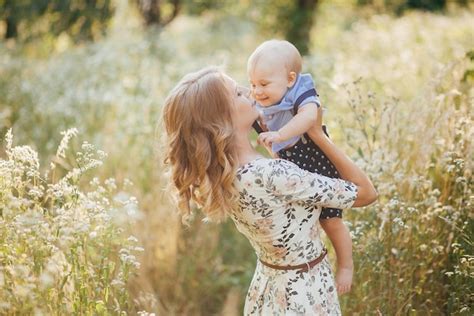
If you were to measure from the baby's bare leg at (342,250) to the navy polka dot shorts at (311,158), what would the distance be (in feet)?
0.12

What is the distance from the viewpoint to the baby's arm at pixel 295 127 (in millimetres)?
2275

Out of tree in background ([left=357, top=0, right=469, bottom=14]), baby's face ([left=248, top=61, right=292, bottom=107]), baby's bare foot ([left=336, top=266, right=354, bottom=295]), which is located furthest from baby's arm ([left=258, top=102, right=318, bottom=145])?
tree in background ([left=357, top=0, right=469, bottom=14])

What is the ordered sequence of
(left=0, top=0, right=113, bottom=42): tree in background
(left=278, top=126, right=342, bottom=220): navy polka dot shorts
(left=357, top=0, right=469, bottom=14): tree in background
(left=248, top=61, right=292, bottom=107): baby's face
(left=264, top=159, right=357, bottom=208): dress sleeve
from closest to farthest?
(left=264, top=159, right=357, bottom=208): dress sleeve → (left=248, top=61, right=292, bottom=107): baby's face → (left=278, top=126, right=342, bottom=220): navy polka dot shorts → (left=0, top=0, right=113, bottom=42): tree in background → (left=357, top=0, right=469, bottom=14): tree in background

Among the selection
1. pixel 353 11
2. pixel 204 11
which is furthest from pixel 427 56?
pixel 353 11

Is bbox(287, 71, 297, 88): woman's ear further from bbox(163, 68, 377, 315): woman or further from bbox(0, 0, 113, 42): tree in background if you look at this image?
bbox(0, 0, 113, 42): tree in background

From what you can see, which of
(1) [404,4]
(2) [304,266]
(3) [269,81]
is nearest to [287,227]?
(2) [304,266]

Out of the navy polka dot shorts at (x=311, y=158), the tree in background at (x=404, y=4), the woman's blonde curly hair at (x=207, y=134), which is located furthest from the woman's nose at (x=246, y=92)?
the tree in background at (x=404, y=4)

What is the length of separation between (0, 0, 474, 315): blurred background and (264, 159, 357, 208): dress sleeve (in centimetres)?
53

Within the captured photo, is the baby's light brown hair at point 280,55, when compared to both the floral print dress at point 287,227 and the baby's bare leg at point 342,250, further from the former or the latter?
the baby's bare leg at point 342,250

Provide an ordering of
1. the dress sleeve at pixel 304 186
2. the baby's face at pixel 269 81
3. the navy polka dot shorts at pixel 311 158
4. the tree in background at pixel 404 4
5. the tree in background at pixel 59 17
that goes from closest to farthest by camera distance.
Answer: the dress sleeve at pixel 304 186 → the baby's face at pixel 269 81 → the navy polka dot shorts at pixel 311 158 → the tree in background at pixel 59 17 → the tree in background at pixel 404 4

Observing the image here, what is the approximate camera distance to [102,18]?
10.6 metres

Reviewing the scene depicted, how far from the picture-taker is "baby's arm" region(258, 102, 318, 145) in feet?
7.47

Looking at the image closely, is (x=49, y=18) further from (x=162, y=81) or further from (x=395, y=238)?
(x=395, y=238)

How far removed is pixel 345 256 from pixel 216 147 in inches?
26.7
